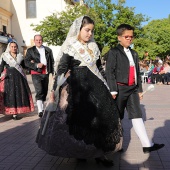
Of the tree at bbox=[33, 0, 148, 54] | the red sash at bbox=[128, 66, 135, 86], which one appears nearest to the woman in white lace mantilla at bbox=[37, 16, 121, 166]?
the red sash at bbox=[128, 66, 135, 86]

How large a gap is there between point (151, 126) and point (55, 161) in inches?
109

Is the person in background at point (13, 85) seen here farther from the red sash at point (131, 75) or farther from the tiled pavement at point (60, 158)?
the red sash at point (131, 75)

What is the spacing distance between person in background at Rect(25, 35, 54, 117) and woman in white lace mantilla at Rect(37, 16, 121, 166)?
325cm

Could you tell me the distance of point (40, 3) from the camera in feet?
119

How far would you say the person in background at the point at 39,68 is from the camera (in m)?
7.15

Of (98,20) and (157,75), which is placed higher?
(98,20)

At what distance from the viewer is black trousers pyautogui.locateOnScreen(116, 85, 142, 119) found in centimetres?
415

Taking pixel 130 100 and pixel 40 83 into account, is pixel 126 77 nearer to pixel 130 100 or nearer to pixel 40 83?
pixel 130 100

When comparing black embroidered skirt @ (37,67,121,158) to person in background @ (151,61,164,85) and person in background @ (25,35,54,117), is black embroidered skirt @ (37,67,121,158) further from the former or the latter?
person in background @ (151,61,164,85)

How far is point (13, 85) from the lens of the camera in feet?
23.9

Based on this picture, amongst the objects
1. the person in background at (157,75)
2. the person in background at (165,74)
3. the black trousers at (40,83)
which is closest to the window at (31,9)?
the person in background at (157,75)

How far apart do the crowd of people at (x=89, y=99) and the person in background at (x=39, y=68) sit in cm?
317

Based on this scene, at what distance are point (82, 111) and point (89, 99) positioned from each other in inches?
6.4

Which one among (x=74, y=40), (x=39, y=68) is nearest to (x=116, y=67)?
(x=74, y=40)
